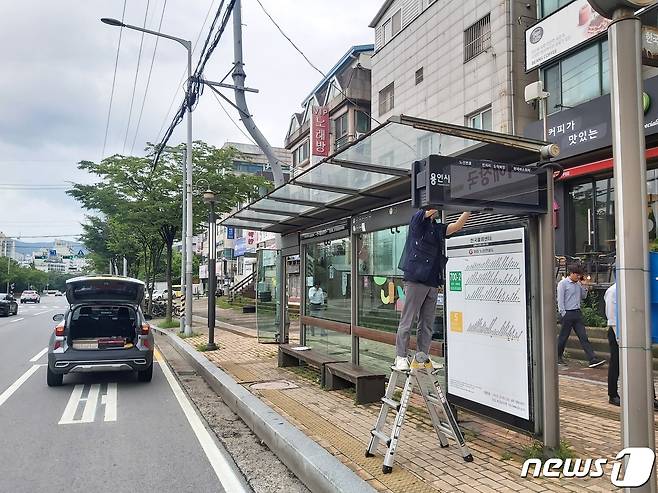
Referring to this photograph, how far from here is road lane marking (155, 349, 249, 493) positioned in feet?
14.6

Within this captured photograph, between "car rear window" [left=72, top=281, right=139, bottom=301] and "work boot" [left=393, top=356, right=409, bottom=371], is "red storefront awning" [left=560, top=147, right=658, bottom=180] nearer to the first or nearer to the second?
"work boot" [left=393, top=356, right=409, bottom=371]

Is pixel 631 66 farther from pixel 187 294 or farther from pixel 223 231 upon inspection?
pixel 223 231

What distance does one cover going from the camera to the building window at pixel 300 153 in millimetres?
38031

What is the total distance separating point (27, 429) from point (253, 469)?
3186mm

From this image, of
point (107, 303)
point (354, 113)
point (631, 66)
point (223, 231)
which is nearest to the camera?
point (631, 66)

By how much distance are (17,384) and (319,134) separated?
2227 cm

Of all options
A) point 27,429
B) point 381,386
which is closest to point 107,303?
point 27,429

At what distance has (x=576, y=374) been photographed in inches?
320

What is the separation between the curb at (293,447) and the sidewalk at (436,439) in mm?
137

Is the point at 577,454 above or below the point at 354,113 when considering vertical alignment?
below

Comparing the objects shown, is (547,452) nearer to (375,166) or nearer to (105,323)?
(375,166)

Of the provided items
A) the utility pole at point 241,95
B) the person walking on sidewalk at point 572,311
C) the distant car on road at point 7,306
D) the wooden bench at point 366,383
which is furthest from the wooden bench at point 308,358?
the distant car on road at point 7,306

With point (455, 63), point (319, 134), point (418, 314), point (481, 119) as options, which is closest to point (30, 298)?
point (319, 134)

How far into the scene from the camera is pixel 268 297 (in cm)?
1306
